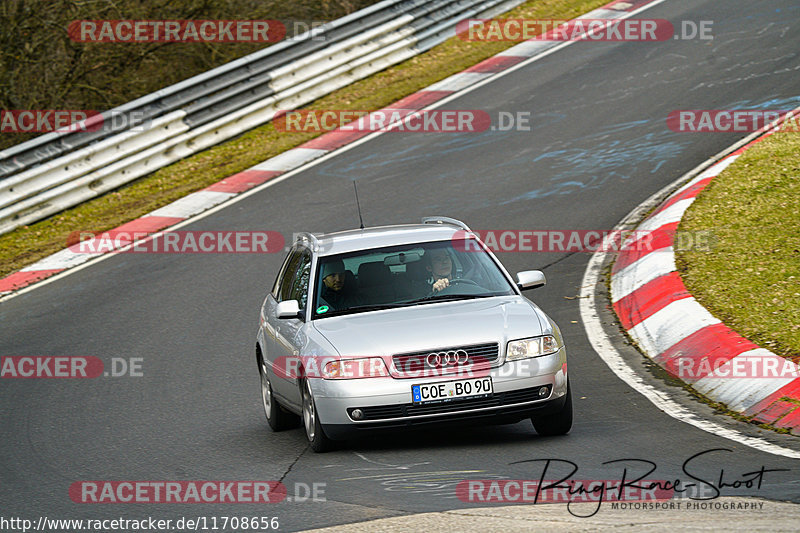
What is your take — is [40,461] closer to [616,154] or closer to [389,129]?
[616,154]

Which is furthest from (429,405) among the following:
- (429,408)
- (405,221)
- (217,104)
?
(217,104)

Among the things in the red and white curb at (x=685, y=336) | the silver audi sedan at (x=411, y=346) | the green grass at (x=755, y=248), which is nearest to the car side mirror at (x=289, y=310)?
the silver audi sedan at (x=411, y=346)

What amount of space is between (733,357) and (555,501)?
10.6 ft

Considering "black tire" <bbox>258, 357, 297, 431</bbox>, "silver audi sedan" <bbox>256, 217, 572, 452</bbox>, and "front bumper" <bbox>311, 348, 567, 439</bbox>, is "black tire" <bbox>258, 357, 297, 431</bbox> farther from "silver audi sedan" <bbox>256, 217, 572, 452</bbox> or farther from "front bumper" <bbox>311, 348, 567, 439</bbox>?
"front bumper" <bbox>311, 348, 567, 439</bbox>

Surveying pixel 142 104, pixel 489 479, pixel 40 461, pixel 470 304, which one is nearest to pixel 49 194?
pixel 142 104

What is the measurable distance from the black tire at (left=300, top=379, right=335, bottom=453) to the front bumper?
0.08 meters

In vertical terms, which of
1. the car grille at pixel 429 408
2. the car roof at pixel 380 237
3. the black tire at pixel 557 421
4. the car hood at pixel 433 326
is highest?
the car roof at pixel 380 237

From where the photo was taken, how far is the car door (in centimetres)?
823

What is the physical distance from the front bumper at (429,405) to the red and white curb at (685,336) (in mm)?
1482

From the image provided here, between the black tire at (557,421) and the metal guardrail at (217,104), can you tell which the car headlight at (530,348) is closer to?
the black tire at (557,421)

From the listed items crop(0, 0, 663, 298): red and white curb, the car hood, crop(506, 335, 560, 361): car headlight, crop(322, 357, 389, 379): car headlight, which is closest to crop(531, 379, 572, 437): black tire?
crop(506, 335, 560, 361): car headlight

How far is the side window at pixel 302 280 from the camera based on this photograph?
8.81m

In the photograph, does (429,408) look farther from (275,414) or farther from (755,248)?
(755,248)

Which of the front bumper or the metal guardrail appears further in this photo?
the metal guardrail
